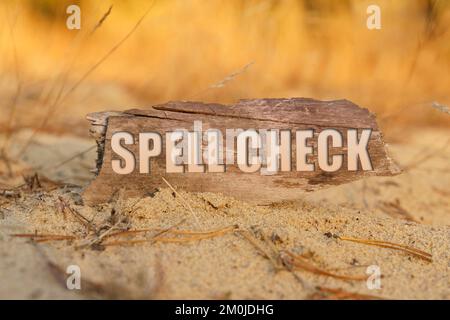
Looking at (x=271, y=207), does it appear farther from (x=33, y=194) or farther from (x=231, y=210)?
(x=33, y=194)

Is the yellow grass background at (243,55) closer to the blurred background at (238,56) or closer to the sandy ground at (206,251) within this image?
the blurred background at (238,56)

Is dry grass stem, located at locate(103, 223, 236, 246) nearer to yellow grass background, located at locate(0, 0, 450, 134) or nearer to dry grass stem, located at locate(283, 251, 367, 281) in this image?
dry grass stem, located at locate(283, 251, 367, 281)

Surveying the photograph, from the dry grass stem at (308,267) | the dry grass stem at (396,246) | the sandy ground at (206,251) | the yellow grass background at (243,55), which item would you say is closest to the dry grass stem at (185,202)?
the sandy ground at (206,251)

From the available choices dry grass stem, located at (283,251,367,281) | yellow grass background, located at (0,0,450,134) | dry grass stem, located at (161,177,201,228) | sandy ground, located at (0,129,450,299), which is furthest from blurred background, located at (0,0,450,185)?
dry grass stem, located at (283,251,367,281)

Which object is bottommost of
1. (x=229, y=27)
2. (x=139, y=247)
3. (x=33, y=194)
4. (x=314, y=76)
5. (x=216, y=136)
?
(x=139, y=247)

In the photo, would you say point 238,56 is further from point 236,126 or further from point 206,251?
point 206,251
